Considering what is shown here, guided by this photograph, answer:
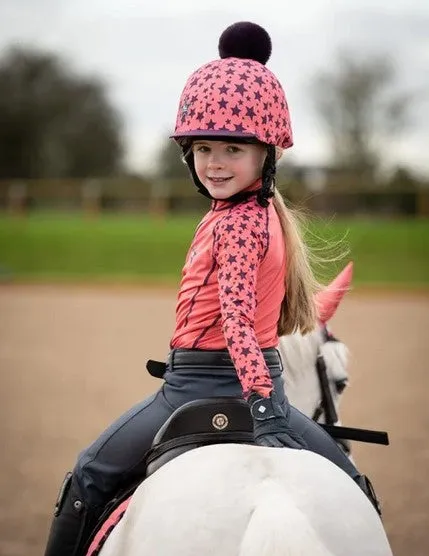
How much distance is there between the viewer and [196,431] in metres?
2.30

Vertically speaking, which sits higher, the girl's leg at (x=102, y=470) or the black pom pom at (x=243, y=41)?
the black pom pom at (x=243, y=41)

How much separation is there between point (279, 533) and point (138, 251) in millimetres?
21669

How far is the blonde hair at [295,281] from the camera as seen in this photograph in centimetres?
254

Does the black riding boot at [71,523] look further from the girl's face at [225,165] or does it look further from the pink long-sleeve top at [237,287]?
the girl's face at [225,165]

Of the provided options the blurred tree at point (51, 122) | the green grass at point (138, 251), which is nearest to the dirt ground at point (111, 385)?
the green grass at point (138, 251)

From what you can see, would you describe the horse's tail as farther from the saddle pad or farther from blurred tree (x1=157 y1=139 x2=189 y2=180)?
blurred tree (x1=157 y1=139 x2=189 y2=180)

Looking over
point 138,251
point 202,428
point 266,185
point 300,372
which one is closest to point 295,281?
point 266,185

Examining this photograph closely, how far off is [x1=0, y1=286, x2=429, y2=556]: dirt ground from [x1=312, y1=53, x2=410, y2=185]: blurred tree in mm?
16391

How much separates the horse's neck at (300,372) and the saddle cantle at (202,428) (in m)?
0.84

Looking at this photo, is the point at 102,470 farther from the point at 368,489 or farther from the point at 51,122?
the point at 51,122

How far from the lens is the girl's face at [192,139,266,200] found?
8.06 feet

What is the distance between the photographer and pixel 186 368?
2.48 meters

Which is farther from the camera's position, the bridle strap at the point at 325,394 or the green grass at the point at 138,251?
the green grass at the point at 138,251

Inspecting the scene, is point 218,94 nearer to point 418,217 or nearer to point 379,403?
point 379,403
